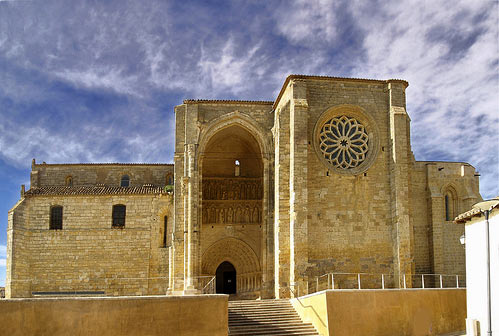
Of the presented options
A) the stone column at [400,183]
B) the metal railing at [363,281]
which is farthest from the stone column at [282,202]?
the stone column at [400,183]

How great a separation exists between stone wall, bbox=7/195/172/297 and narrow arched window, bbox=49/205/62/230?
25 centimetres

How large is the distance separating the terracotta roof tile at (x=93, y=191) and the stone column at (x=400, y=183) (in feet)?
34.3

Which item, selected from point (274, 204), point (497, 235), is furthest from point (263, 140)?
point (497, 235)

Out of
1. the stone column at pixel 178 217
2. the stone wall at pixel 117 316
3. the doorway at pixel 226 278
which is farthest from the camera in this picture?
the doorway at pixel 226 278

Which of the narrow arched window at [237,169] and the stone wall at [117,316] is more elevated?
the narrow arched window at [237,169]

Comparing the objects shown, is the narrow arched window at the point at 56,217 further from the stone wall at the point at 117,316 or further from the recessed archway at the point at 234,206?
the stone wall at the point at 117,316

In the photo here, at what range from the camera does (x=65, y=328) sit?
13.4 metres

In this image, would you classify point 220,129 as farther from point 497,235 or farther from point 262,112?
point 497,235

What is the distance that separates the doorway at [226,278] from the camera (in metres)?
25.4

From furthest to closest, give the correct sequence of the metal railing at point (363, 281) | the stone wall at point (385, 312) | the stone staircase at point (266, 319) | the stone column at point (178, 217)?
the stone column at point (178, 217) < the metal railing at point (363, 281) < the stone staircase at point (266, 319) < the stone wall at point (385, 312)

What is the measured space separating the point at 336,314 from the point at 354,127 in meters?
9.03

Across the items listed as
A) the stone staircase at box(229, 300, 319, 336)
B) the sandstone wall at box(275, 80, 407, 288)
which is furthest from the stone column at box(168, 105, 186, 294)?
the stone staircase at box(229, 300, 319, 336)

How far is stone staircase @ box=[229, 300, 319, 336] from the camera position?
1582 cm

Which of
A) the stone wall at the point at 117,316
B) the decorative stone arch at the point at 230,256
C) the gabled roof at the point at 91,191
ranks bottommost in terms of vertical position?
the stone wall at the point at 117,316
